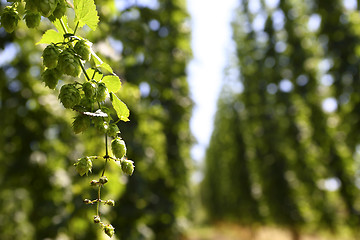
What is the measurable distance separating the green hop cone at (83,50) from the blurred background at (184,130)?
122cm

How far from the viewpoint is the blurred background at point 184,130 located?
398 centimetres

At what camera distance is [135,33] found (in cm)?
464

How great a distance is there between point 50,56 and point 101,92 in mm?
188

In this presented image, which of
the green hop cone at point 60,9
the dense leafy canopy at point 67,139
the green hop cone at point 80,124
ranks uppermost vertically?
the dense leafy canopy at point 67,139

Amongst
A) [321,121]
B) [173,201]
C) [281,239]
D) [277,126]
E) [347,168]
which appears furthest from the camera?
[281,239]

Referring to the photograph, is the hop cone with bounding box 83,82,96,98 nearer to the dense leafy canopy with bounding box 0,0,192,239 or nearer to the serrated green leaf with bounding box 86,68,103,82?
the serrated green leaf with bounding box 86,68,103,82

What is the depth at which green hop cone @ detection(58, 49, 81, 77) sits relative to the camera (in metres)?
0.89

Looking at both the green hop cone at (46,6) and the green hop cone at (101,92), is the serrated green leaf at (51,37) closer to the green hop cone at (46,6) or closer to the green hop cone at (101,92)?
the green hop cone at (46,6)

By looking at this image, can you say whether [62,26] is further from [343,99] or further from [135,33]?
[343,99]

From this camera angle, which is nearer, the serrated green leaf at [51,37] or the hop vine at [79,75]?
the hop vine at [79,75]

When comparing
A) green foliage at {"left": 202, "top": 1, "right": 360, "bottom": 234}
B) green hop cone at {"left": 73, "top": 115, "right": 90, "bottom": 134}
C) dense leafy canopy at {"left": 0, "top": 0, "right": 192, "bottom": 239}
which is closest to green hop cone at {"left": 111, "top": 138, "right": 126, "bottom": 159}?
green hop cone at {"left": 73, "top": 115, "right": 90, "bottom": 134}

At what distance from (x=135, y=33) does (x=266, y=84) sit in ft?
31.6

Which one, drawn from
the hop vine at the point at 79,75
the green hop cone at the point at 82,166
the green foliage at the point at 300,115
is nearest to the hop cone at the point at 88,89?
the hop vine at the point at 79,75

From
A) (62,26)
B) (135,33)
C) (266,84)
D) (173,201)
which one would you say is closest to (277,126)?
(266,84)
